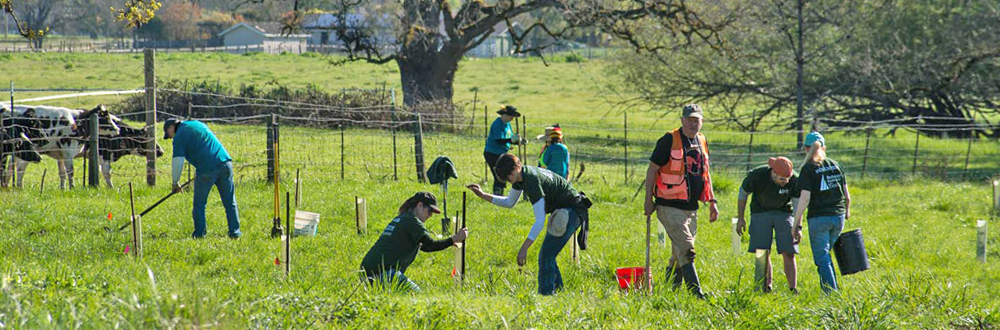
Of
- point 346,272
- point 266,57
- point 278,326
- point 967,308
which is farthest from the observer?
point 266,57

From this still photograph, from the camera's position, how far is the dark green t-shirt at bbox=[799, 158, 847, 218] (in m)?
8.19

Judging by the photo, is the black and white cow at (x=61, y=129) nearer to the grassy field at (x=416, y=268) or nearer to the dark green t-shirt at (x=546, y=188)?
the grassy field at (x=416, y=268)

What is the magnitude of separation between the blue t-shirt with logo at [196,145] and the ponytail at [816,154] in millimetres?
6101

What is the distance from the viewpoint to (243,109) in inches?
1085

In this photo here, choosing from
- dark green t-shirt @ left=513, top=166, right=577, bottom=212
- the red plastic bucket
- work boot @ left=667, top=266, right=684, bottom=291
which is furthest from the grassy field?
dark green t-shirt @ left=513, top=166, right=577, bottom=212

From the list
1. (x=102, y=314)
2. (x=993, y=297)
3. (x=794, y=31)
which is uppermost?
(x=794, y=31)

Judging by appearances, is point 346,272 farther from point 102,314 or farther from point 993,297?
point 993,297

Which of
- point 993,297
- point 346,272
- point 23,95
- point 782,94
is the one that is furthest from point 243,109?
point 993,297

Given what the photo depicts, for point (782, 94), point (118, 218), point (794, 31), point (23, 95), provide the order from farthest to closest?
point (23, 95) → point (782, 94) → point (794, 31) → point (118, 218)

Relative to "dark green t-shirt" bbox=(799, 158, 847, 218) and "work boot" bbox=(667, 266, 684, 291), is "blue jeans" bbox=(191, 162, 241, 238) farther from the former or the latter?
"dark green t-shirt" bbox=(799, 158, 847, 218)

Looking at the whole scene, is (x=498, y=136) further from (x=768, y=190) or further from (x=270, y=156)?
(x=768, y=190)

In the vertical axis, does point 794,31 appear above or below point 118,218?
above

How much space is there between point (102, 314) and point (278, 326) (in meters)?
1.06

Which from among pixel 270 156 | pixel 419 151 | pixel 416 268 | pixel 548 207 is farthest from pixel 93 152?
pixel 548 207
